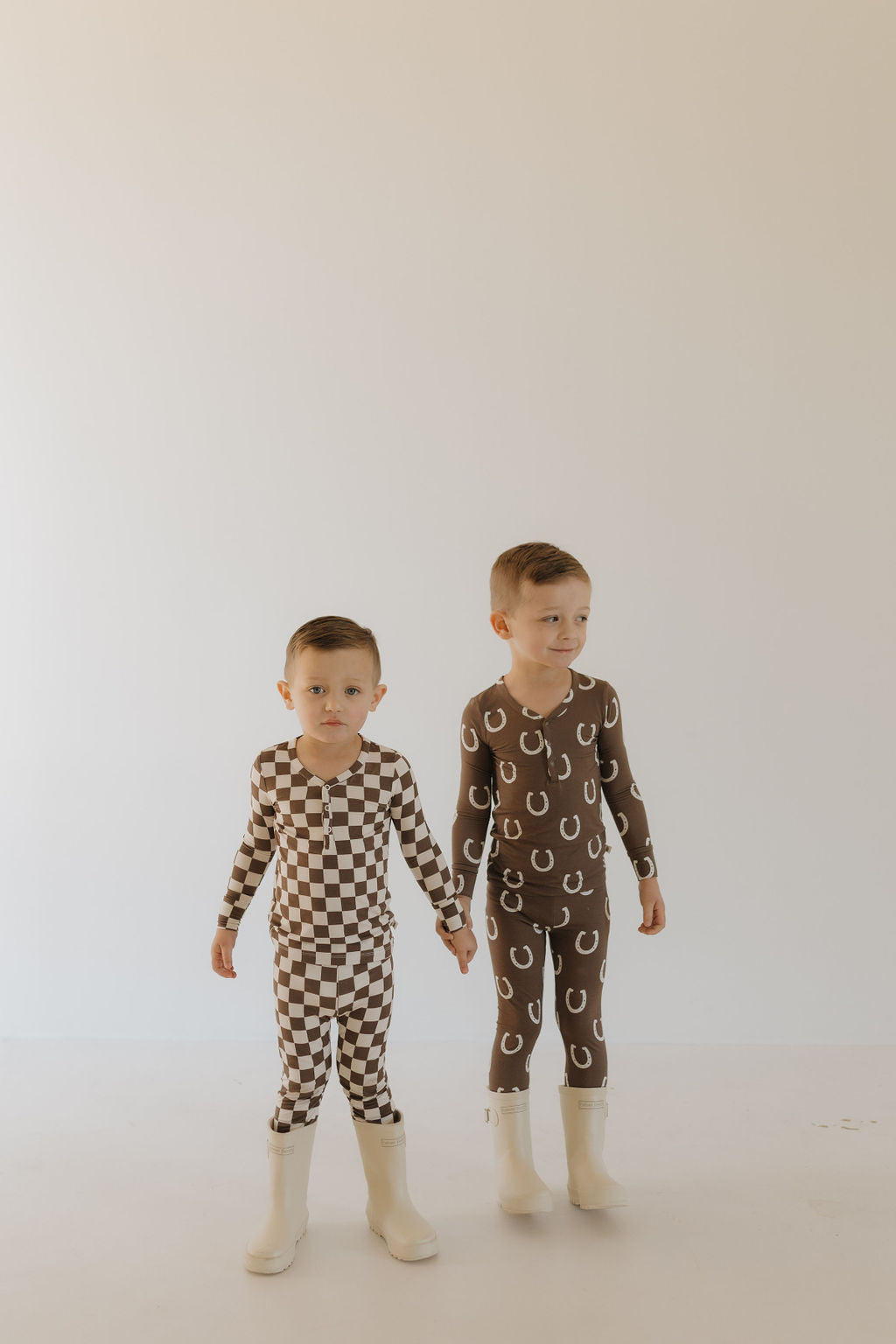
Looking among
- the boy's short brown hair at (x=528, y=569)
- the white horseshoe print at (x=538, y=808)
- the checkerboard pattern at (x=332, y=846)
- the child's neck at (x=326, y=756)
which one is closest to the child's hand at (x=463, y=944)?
the checkerboard pattern at (x=332, y=846)

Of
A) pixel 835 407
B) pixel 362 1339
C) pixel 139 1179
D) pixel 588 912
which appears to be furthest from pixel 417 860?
pixel 835 407

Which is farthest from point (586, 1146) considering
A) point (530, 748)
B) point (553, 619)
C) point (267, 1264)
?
point (553, 619)

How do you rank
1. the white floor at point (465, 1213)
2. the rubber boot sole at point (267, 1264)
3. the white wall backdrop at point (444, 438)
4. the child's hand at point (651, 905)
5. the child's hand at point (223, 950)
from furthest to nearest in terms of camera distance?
1. the white wall backdrop at point (444, 438)
2. the child's hand at point (651, 905)
3. the child's hand at point (223, 950)
4. the rubber boot sole at point (267, 1264)
5. the white floor at point (465, 1213)

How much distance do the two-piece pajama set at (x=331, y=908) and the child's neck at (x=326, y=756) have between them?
0.01 meters

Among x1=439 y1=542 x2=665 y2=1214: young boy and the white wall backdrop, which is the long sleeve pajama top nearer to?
x1=439 y1=542 x2=665 y2=1214: young boy

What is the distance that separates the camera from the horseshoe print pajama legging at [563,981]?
6.93 feet

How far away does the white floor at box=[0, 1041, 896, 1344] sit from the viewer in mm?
1732

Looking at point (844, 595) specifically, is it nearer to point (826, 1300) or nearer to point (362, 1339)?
point (826, 1300)

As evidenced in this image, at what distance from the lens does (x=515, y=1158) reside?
2074 mm

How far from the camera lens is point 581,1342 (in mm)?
1656

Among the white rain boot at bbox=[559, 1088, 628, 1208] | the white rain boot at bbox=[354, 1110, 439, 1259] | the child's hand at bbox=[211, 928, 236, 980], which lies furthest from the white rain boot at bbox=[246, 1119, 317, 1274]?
the white rain boot at bbox=[559, 1088, 628, 1208]

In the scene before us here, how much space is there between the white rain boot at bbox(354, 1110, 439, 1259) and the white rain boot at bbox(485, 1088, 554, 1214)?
0.17 metres

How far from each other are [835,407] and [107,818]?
7.17 ft

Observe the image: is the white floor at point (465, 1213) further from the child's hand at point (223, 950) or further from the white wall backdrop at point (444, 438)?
the child's hand at point (223, 950)
